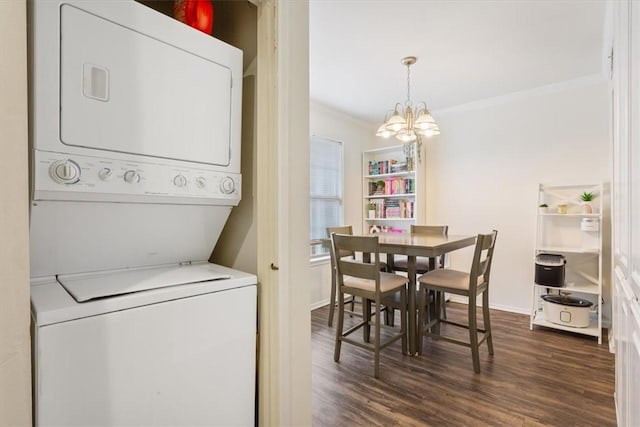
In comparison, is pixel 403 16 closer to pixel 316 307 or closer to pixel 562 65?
pixel 562 65

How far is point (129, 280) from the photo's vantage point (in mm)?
901

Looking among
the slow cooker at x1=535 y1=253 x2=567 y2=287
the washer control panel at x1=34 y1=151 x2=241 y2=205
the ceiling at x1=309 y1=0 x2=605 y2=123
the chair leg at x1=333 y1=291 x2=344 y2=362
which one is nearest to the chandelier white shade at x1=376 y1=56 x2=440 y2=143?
the ceiling at x1=309 y1=0 x2=605 y2=123

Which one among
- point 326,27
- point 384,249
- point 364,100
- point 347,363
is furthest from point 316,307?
point 326,27

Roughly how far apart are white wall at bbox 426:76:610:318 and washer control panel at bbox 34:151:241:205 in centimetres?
341

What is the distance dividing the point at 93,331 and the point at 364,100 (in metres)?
3.53

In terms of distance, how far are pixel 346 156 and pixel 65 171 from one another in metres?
3.73

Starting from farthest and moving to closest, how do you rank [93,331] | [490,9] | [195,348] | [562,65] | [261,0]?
[562,65], [490,9], [261,0], [195,348], [93,331]

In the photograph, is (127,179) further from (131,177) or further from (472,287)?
(472,287)

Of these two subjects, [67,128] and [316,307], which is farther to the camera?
[316,307]

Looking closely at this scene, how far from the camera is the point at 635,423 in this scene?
36.9 inches

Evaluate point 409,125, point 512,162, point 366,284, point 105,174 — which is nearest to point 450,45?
point 409,125

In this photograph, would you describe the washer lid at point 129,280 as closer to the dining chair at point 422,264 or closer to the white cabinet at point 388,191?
the dining chair at point 422,264

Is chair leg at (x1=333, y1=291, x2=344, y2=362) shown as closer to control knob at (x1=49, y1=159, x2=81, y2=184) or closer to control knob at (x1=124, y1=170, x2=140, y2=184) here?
control knob at (x1=124, y1=170, x2=140, y2=184)

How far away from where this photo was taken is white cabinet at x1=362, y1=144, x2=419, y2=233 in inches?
163
